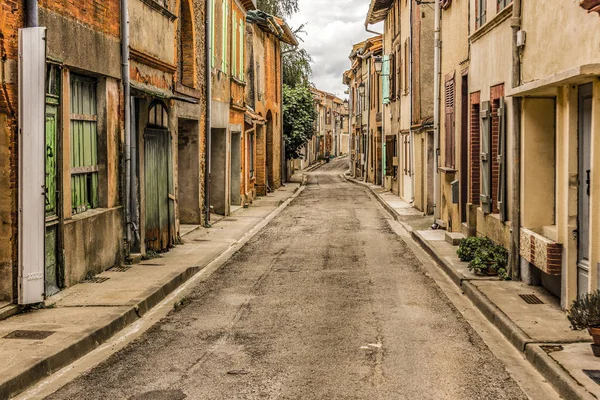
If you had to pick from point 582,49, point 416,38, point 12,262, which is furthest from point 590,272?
point 416,38

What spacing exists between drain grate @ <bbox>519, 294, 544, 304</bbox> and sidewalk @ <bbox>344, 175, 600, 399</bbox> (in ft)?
0.08

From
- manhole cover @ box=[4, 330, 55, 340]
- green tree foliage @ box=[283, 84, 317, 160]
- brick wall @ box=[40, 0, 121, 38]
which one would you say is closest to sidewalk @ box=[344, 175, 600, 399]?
manhole cover @ box=[4, 330, 55, 340]

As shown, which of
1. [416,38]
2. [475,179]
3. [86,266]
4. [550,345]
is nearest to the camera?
[550,345]

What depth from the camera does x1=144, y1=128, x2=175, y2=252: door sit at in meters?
14.0

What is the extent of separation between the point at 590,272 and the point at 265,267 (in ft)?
20.9

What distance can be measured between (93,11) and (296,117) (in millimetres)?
31200

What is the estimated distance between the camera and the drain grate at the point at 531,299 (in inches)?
376

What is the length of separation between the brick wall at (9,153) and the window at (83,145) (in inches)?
89.8

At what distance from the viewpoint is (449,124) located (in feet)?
58.2

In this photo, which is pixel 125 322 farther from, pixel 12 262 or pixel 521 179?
pixel 521 179

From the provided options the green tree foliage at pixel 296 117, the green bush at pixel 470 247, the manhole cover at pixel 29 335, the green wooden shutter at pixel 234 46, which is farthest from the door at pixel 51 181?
the green tree foliage at pixel 296 117

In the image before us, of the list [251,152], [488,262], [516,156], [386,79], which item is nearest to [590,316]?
[516,156]

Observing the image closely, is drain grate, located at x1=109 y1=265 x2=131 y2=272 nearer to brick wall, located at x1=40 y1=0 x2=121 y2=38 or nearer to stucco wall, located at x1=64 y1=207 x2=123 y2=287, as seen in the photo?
stucco wall, located at x1=64 y1=207 x2=123 y2=287

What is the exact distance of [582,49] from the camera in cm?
840
